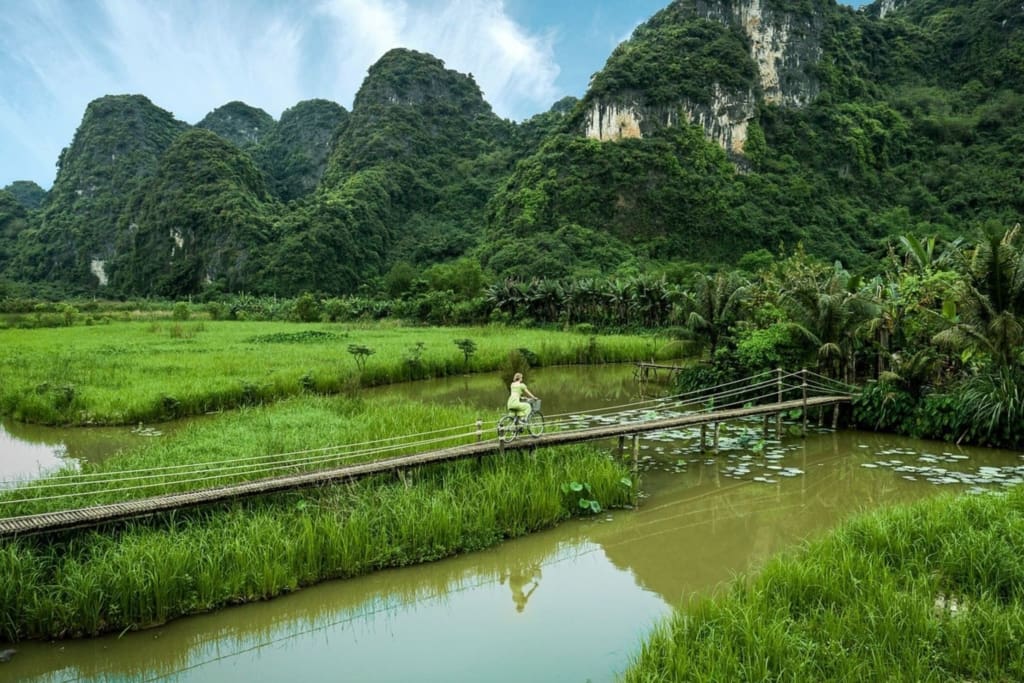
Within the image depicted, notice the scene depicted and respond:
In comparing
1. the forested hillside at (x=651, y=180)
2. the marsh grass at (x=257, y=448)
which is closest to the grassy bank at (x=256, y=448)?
the marsh grass at (x=257, y=448)

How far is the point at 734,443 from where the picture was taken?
34.5 ft

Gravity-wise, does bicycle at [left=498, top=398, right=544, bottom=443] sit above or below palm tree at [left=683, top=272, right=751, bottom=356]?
below

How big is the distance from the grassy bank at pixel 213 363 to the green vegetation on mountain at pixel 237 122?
375ft

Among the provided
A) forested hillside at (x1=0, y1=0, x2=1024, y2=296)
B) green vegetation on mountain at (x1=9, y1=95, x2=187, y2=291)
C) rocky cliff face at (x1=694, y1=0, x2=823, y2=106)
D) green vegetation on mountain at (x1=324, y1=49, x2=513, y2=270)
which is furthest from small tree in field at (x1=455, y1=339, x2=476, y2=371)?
green vegetation on mountain at (x1=9, y1=95, x2=187, y2=291)

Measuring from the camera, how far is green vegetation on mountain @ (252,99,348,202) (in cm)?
10394

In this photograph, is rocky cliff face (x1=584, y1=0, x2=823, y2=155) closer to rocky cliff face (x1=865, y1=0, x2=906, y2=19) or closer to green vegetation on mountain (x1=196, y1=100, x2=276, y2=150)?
rocky cliff face (x1=865, y1=0, x2=906, y2=19)

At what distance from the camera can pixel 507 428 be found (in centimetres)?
767

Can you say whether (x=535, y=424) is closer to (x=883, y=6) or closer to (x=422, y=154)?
(x=422, y=154)

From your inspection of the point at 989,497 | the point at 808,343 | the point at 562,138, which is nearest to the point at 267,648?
the point at 989,497

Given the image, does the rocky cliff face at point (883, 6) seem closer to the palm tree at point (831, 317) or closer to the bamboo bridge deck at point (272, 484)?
the palm tree at point (831, 317)

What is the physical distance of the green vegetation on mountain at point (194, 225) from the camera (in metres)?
65.4

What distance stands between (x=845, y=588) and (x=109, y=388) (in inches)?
520

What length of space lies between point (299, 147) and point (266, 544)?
376 ft

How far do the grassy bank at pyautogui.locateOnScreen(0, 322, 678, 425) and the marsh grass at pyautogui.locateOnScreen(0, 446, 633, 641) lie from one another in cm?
676
